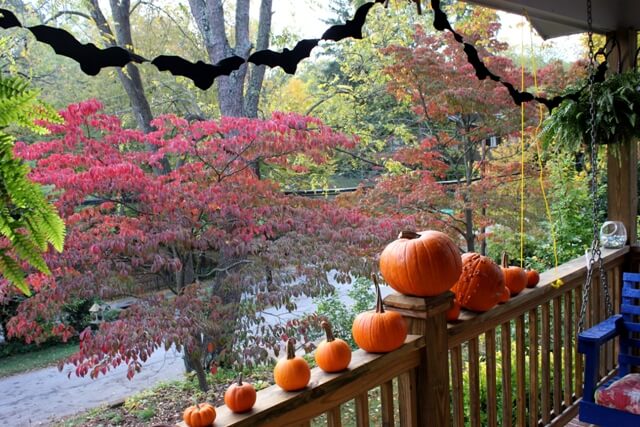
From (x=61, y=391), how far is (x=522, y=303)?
4.55 meters

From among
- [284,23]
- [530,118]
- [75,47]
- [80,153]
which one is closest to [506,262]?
[75,47]

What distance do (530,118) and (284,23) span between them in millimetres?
3839

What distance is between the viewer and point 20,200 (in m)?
0.63

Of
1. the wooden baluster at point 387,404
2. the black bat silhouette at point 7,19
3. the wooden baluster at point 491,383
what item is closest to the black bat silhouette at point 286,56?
the black bat silhouette at point 7,19

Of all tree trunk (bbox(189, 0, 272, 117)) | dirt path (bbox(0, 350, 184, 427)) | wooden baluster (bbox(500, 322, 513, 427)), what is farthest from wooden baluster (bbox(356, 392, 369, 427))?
tree trunk (bbox(189, 0, 272, 117))

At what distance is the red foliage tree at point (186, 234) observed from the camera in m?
2.88

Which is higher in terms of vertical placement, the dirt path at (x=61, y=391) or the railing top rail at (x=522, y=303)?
Result: the railing top rail at (x=522, y=303)

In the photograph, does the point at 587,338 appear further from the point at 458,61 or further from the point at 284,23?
the point at 284,23

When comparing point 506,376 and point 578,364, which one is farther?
point 578,364

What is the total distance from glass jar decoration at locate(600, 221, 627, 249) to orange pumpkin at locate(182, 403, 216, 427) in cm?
247

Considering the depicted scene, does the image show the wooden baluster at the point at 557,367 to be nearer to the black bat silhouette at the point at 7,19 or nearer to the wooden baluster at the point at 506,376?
the wooden baluster at the point at 506,376

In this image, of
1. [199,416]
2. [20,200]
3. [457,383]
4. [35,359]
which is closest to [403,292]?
[457,383]

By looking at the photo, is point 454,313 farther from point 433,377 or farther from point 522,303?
point 522,303

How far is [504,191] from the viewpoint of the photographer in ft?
14.0
